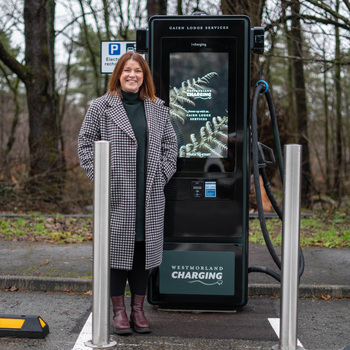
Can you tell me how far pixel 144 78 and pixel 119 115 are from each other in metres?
0.36

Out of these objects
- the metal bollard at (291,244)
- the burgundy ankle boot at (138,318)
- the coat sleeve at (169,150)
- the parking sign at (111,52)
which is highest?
the parking sign at (111,52)

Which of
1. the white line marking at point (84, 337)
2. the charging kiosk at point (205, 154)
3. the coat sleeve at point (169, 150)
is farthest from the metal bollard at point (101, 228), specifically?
the charging kiosk at point (205, 154)

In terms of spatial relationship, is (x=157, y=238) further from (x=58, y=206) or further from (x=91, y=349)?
(x=58, y=206)

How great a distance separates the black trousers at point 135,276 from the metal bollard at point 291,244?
1062 millimetres

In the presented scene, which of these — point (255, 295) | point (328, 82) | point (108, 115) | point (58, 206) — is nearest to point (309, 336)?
point (255, 295)

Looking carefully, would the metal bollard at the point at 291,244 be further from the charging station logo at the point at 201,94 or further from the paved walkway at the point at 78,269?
the paved walkway at the point at 78,269

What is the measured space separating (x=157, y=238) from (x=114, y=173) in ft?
1.87

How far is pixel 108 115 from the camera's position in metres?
3.03

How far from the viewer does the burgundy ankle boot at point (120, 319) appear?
300 cm

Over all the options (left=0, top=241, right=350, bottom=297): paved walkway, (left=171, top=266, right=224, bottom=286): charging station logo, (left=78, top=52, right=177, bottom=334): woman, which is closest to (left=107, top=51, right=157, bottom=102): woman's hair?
(left=78, top=52, right=177, bottom=334): woman

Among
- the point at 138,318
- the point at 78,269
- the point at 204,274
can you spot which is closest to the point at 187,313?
the point at 204,274

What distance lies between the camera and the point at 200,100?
3.41 metres

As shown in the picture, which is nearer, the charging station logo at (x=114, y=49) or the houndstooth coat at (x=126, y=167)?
the houndstooth coat at (x=126, y=167)

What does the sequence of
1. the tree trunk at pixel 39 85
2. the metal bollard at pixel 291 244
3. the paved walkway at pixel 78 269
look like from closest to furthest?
the metal bollard at pixel 291 244 < the paved walkway at pixel 78 269 < the tree trunk at pixel 39 85
